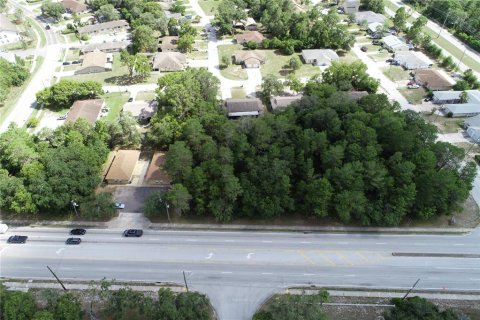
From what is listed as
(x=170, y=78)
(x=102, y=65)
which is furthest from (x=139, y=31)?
(x=170, y=78)

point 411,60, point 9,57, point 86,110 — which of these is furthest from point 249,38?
point 9,57

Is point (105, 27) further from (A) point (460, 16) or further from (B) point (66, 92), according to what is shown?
(A) point (460, 16)

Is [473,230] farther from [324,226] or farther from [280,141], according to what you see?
[280,141]

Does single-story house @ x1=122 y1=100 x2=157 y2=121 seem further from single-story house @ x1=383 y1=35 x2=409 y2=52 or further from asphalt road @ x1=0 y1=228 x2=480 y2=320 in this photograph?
single-story house @ x1=383 y1=35 x2=409 y2=52

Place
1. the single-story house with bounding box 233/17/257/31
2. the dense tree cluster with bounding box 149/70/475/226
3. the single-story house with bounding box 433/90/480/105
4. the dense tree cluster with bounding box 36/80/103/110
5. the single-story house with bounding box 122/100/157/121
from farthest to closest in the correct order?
the single-story house with bounding box 233/17/257/31 < the dense tree cluster with bounding box 36/80/103/110 < the single-story house with bounding box 433/90/480/105 < the single-story house with bounding box 122/100/157/121 < the dense tree cluster with bounding box 149/70/475/226

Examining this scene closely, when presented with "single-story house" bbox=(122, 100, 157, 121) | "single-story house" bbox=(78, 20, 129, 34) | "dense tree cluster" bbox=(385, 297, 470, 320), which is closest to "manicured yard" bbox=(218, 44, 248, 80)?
"single-story house" bbox=(122, 100, 157, 121)

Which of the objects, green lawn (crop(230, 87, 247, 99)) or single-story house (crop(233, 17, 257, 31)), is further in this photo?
single-story house (crop(233, 17, 257, 31))
